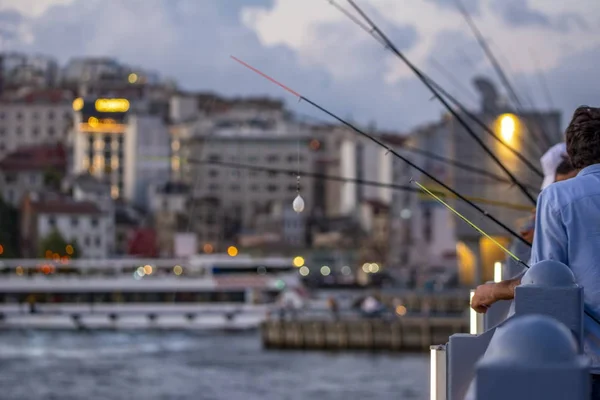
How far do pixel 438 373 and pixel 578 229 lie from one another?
65cm

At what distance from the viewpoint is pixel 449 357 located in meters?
4.16

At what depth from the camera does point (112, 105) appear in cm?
11919

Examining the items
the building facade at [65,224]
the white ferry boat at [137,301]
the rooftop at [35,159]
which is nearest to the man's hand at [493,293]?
the white ferry boat at [137,301]

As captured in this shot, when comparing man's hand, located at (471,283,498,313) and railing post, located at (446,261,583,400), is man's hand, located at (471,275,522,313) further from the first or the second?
railing post, located at (446,261,583,400)

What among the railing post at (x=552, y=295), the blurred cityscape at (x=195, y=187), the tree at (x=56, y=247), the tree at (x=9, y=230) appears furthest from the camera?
the blurred cityscape at (x=195, y=187)

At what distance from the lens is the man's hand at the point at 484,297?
4125mm

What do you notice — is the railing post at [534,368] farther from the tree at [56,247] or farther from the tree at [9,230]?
the tree at [9,230]

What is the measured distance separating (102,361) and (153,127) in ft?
278

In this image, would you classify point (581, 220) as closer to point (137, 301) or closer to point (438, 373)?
point (438, 373)

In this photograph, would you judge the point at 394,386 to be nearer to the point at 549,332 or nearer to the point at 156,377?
the point at 156,377

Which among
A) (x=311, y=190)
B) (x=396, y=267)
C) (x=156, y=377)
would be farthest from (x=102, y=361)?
(x=311, y=190)

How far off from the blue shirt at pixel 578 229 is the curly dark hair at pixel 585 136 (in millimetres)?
53

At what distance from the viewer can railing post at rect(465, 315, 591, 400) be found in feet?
9.27

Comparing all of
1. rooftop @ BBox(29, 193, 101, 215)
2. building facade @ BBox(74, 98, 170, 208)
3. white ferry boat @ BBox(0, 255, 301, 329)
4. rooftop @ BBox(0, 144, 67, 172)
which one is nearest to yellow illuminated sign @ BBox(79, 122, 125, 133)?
building facade @ BBox(74, 98, 170, 208)
